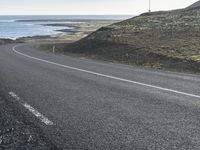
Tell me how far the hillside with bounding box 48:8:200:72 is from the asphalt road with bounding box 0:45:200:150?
28.5ft

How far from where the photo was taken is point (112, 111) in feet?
26.1

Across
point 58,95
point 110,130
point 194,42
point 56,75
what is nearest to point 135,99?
point 58,95

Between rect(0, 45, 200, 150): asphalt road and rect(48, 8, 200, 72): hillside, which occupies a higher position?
rect(0, 45, 200, 150): asphalt road

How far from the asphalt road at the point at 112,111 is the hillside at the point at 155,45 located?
28.5 feet

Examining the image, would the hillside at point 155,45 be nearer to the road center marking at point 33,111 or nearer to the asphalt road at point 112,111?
the asphalt road at point 112,111

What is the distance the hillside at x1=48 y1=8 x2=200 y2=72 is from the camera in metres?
23.4

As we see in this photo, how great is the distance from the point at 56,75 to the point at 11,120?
7.65 metres

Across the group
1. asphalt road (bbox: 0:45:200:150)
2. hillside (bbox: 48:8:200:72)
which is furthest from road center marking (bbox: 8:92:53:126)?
hillside (bbox: 48:8:200:72)

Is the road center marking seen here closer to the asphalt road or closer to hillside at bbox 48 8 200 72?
the asphalt road

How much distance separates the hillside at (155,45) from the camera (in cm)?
2338

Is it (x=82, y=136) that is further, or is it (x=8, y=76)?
(x=8, y=76)

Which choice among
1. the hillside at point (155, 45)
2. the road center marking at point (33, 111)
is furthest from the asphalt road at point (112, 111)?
the hillside at point (155, 45)

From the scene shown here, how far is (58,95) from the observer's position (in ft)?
33.3

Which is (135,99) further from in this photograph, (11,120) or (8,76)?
(8,76)
